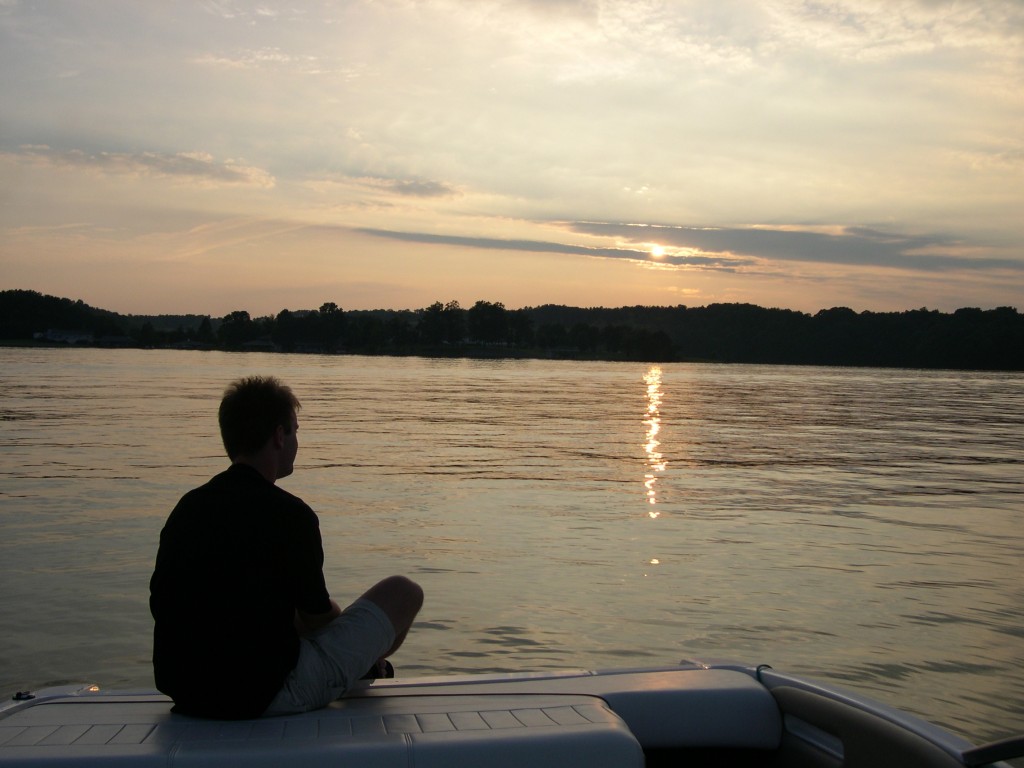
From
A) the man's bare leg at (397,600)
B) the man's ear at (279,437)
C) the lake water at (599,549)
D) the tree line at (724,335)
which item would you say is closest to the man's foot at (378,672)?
the man's bare leg at (397,600)

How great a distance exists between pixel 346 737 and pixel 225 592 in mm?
786

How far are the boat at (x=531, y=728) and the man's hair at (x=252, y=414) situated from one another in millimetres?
1039

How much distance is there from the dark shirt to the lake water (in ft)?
11.4

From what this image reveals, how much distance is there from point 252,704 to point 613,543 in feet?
27.8

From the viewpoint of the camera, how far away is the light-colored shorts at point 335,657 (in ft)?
12.3

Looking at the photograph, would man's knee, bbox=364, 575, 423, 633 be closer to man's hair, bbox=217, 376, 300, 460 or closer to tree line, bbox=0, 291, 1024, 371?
man's hair, bbox=217, 376, 300, 460

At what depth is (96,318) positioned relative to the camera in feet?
552

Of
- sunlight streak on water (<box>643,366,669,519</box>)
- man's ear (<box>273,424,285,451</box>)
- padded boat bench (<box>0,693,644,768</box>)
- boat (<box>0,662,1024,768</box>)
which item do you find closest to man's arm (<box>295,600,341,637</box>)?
boat (<box>0,662,1024,768</box>)

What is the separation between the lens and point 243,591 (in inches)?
143

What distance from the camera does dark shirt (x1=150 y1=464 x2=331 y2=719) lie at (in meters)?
3.60

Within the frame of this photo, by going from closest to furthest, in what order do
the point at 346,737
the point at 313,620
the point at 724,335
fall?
the point at 346,737
the point at 313,620
the point at 724,335

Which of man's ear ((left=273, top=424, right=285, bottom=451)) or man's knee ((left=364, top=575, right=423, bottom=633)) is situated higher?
man's ear ((left=273, top=424, right=285, bottom=451))

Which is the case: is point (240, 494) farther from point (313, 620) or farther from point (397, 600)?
point (397, 600)

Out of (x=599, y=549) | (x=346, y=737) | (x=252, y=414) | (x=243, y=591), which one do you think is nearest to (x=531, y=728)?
(x=346, y=737)
